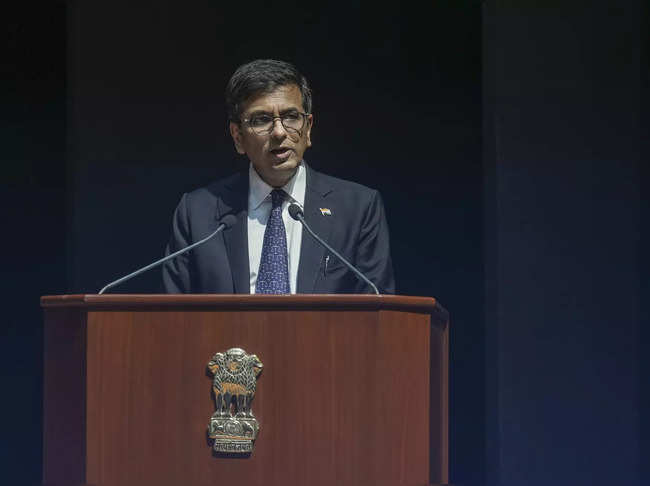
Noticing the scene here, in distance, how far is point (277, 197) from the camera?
3.43 meters

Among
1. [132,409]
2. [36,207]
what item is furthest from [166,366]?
[36,207]

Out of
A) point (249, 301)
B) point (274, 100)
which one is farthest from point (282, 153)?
point (249, 301)

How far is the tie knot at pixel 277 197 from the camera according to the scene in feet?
11.2

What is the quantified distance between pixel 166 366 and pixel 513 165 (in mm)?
2155

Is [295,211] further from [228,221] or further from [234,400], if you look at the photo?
[234,400]

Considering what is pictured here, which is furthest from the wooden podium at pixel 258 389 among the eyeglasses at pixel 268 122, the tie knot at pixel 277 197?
the eyeglasses at pixel 268 122

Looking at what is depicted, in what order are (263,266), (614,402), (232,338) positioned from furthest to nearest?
1. (614,402)
2. (263,266)
3. (232,338)

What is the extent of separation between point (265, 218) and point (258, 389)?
82 centimetres

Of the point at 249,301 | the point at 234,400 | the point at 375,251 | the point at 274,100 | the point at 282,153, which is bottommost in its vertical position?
the point at 234,400

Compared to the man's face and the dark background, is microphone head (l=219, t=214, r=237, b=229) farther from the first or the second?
the dark background

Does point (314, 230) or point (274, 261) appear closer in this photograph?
point (274, 261)

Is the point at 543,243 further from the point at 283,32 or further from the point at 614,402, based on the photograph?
the point at 283,32

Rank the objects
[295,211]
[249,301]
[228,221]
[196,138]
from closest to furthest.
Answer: [249,301] → [295,211] → [228,221] → [196,138]

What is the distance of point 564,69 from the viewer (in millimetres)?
4551
